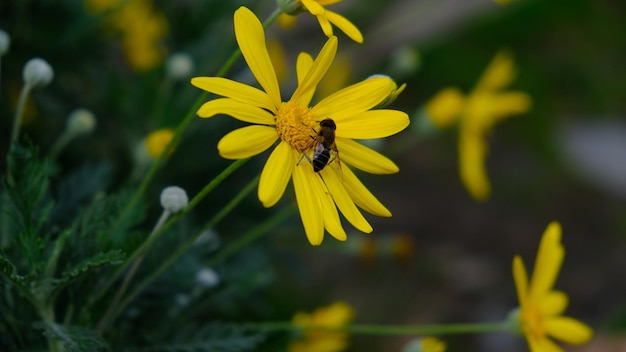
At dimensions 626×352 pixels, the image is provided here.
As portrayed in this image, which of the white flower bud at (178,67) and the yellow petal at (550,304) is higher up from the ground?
the white flower bud at (178,67)

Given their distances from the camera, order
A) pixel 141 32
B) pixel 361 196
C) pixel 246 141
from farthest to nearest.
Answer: pixel 141 32
pixel 361 196
pixel 246 141

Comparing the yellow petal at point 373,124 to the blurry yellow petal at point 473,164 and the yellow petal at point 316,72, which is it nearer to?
the yellow petal at point 316,72

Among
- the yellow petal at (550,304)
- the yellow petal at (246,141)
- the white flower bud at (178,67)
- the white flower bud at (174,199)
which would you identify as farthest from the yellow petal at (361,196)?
the white flower bud at (178,67)

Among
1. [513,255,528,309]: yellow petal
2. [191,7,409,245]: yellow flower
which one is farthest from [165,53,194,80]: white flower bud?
[513,255,528,309]: yellow petal

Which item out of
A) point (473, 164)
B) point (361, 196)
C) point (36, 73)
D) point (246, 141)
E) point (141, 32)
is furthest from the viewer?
point (141, 32)

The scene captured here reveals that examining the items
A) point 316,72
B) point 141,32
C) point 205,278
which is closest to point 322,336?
point 205,278

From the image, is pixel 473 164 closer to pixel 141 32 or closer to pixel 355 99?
pixel 355 99
